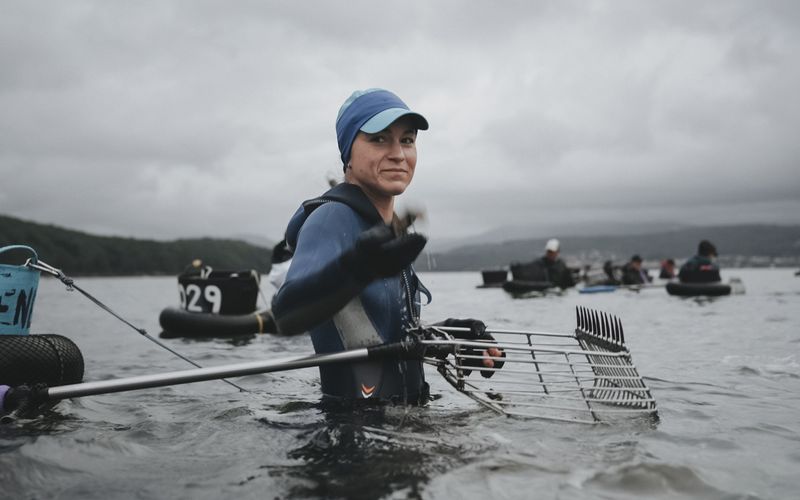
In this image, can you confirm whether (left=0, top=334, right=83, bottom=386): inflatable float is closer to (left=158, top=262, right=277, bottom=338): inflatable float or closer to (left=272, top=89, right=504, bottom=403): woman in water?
(left=272, top=89, right=504, bottom=403): woman in water

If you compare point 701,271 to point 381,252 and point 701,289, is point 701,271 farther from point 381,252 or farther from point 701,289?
point 381,252

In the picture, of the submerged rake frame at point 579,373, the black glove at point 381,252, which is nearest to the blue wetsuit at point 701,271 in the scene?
the submerged rake frame at point 579,373

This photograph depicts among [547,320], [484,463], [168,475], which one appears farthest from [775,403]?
[547,320]

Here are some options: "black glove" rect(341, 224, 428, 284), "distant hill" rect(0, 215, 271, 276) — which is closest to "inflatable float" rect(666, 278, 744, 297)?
"black glove" rect(341, 224, 428, 284)

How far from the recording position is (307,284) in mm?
3354

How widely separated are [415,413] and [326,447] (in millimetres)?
803

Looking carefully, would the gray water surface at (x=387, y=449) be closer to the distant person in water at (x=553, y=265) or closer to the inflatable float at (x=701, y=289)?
the inflatable float at (x=701, y=289)

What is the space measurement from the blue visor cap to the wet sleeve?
705mm

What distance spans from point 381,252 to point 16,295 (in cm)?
422

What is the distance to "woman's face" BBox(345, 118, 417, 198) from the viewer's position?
159 inches

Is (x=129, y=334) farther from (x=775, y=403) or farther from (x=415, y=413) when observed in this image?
(x=775, y=403)

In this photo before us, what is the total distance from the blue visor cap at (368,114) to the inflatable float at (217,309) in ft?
35.1

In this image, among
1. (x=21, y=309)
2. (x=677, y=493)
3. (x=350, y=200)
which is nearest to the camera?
(x=677, y=493)

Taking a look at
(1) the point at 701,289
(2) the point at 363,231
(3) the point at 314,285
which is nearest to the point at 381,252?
(3) the point at 314,285
